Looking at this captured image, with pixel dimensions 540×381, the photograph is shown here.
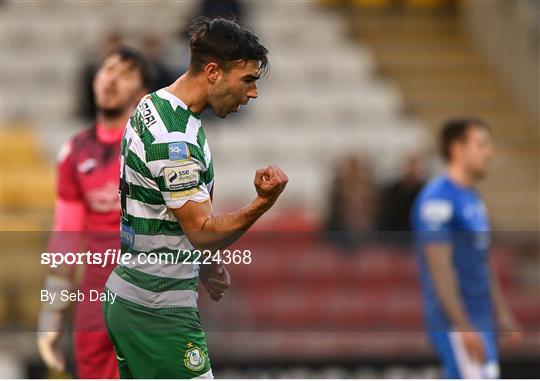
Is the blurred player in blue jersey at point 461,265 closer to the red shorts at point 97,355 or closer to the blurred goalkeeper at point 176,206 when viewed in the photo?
the red shorts at point 97,355

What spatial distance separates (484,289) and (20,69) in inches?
286

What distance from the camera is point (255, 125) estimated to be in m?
12.6

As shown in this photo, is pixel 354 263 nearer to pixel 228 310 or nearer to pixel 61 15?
pixel 228 310

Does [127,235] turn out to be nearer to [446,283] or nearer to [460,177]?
[446,283]

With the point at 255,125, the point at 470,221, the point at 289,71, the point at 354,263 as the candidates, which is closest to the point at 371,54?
the point at 289,71

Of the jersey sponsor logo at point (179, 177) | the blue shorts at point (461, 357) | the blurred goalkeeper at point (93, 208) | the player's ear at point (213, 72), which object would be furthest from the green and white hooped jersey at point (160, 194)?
the blue shorts at point (461, 357)

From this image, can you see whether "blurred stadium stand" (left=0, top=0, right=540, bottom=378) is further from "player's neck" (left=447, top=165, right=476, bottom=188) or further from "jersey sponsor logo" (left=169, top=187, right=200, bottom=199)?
"jersey sponsor logo" (left=169, top=187, right=200, bottom=199)

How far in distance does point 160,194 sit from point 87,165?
162cm

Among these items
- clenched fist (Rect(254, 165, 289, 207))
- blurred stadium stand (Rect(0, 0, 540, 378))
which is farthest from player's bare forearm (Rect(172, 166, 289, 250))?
blurred stadium stand (Rect(0, 0, 540, 378))

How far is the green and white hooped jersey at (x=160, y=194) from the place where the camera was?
153 inches

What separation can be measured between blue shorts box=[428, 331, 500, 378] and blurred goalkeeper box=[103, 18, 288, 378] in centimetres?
272

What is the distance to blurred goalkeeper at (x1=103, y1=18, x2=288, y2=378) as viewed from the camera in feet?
12.7

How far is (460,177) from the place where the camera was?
22.3 feet

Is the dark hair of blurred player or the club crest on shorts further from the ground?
the dark hair of blurred player
